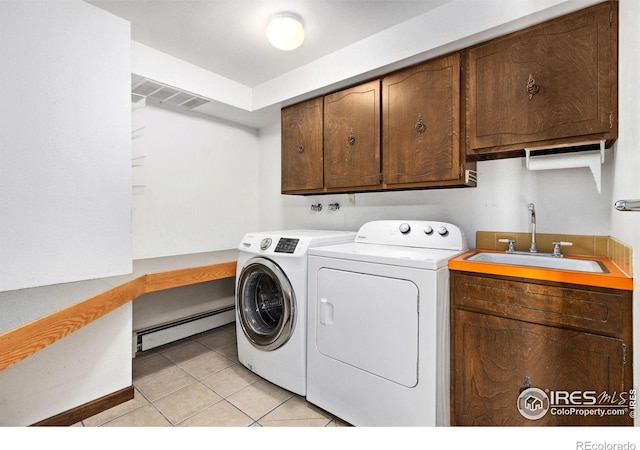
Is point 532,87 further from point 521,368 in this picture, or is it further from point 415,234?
point 521,368

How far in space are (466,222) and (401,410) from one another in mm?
1282

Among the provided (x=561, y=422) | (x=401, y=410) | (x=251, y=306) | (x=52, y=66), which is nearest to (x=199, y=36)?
(x=52, y=66)

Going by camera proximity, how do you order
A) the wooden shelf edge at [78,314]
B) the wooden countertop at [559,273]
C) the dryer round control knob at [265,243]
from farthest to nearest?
1. the dryer round control knob at [265,243]
2. the wooden countertop at [559,273]
3. the wooden shelf edge at [78,314]

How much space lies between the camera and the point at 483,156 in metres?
1.96

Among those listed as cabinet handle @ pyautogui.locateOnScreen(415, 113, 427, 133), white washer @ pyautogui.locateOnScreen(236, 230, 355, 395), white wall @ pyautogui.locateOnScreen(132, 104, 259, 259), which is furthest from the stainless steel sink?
white wall @ pyautogui.locateOnScreen(132, 104, 259, 259)

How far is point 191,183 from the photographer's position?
3062mm

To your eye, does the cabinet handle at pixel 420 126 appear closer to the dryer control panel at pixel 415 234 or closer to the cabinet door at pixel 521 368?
the dryer control panel at pixel 415 234

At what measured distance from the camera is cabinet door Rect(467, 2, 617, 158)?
1.48 meters

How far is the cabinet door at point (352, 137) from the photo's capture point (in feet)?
7.46

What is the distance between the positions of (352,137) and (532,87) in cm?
115

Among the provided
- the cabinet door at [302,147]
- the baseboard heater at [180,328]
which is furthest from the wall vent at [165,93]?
the baseboard heater at [180,328]

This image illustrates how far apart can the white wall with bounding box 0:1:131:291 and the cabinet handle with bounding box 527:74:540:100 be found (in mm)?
2364

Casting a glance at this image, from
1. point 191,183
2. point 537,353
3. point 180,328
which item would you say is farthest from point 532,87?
point 180,328

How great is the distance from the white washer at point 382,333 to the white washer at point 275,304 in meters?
0.07
